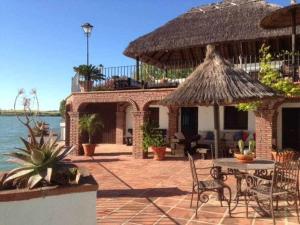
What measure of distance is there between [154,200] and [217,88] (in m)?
2.54

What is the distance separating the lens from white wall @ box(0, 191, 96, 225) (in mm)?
3283

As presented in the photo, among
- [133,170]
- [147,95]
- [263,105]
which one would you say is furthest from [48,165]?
[147,95]

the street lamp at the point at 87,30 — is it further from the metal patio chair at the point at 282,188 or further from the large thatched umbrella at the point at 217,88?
the metal patio chair at the point at 282,188

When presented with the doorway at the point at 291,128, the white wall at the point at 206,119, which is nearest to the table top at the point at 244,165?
the doorway at the point at 291,128

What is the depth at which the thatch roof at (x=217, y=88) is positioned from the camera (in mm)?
6375

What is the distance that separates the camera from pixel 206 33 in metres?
15.1

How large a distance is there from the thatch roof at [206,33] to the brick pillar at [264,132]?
3.63 m

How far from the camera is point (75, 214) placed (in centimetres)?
355

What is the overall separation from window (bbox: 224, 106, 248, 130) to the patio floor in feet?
17.3

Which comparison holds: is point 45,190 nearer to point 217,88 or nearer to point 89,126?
point 217,88

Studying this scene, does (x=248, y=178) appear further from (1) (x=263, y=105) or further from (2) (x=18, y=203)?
(1) (x=263, y=105)

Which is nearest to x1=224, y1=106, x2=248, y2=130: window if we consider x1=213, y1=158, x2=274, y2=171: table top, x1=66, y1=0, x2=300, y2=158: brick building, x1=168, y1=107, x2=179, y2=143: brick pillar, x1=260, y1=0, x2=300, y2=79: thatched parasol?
x1=66, y1=0, x2=300, y2=158: brick building

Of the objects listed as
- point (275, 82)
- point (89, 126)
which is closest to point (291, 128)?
point (275, 82)

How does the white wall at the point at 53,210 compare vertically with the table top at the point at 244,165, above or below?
below
